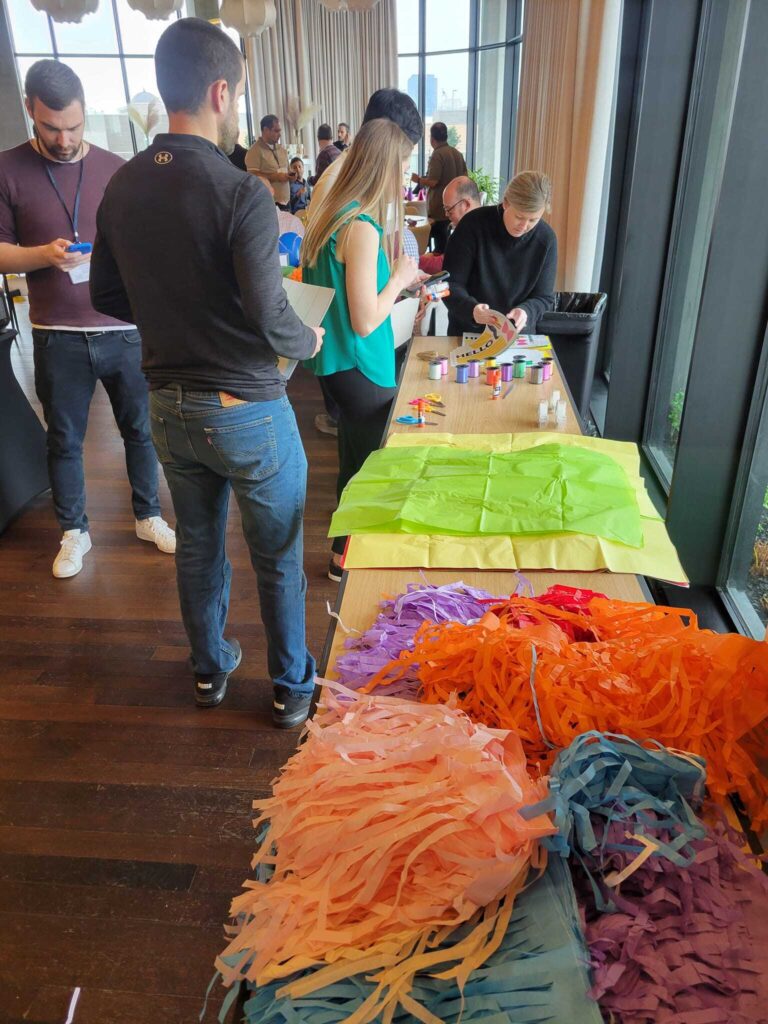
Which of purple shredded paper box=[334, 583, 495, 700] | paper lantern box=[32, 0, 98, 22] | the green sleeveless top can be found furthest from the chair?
purple shredded paper box=[334, 583, 495, 700]

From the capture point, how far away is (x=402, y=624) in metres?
1.09

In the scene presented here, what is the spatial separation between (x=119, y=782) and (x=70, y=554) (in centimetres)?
116

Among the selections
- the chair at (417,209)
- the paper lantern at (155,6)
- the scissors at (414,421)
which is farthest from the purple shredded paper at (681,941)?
the chair at (417,209)

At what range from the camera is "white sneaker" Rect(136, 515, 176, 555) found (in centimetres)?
284

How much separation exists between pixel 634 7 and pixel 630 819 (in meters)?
4.12

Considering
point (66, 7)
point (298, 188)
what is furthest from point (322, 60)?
point (66, 7)

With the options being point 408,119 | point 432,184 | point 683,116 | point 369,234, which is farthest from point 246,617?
point 432,184

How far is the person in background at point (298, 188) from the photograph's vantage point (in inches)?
279

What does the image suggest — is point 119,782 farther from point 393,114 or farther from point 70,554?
point 393,114

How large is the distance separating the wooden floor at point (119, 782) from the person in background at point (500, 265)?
1105 mm

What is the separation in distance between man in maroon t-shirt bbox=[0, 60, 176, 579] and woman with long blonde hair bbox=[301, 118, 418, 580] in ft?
2.55

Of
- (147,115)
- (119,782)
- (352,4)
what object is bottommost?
(119,782)

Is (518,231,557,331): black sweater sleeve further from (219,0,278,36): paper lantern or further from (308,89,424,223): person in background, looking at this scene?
(219,0,278,36): paper lantern

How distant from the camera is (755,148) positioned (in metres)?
1.91
